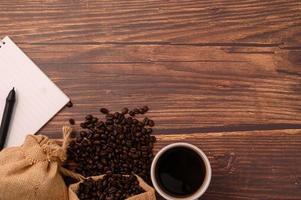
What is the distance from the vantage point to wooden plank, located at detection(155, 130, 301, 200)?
2.75 ft

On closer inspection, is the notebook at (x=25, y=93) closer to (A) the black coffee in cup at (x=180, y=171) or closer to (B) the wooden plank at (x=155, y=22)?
(B) the wooden plank at (x=155, y=22)

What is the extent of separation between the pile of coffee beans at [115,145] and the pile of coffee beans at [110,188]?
19 mm

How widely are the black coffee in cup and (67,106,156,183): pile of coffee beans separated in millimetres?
58

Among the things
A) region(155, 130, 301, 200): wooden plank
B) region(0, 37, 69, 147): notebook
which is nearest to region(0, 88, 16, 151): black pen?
region(0, 37, 69, 147): notebook

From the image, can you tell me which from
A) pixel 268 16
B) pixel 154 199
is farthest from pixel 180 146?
→ pixel 268 16

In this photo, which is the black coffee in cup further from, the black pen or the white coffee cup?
the black pen

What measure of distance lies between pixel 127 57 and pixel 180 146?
0.74ft

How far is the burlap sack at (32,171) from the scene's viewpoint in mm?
777

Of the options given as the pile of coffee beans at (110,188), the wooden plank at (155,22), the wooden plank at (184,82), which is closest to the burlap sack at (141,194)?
the pile of coffee beans at (110,188)

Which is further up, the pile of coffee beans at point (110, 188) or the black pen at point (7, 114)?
the black pen at point (7, 114)

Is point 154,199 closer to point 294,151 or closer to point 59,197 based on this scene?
point 59,197

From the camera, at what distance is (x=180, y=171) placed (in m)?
0.80

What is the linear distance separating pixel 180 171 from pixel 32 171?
0.86ft

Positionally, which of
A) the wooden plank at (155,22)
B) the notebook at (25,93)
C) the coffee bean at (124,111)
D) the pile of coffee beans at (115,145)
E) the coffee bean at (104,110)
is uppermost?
the wooden plank at (155,22)
